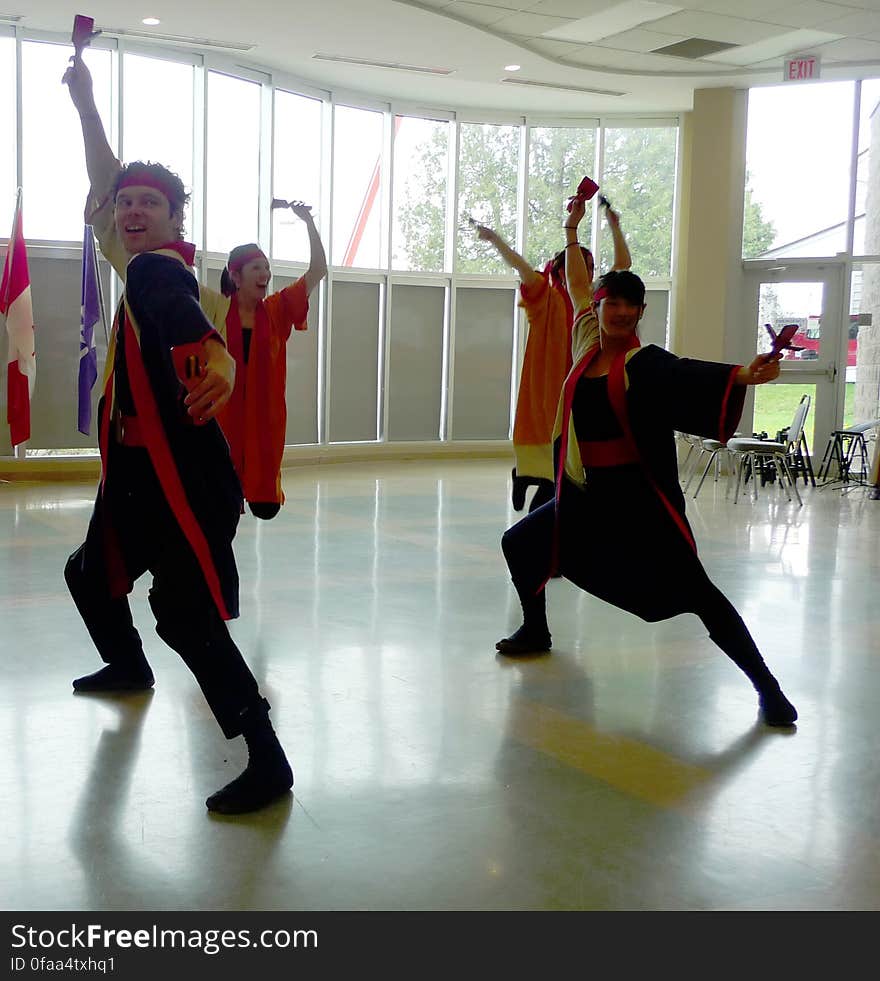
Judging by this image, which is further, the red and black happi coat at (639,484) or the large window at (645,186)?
the large window at (645,186)

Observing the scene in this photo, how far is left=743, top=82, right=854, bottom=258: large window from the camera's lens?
1061 centimetres

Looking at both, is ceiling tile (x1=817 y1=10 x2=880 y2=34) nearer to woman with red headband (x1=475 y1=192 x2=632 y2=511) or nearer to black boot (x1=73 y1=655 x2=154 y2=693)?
woman with red headband (x1=475 y1=192 x2=632 y2=511)

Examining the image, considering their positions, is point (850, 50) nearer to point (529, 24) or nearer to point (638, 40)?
point (638, 40)

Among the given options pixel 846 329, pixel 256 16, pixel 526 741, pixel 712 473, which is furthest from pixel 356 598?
pixel 846 329

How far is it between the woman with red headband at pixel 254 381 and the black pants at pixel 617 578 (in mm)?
1216

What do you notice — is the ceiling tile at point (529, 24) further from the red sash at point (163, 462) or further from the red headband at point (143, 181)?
the red sash at point (163, 462)

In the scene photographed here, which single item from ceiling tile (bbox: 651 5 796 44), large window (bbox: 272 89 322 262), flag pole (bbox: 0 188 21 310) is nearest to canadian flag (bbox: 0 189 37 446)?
flag pole (bbox: 0 188 21 310)

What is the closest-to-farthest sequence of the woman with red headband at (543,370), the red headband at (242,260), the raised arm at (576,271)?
the raised arm at (576,271) → the red headband at (242,260) → the woman with red headband at (543,370)

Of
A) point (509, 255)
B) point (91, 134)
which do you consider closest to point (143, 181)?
point (91, 134)

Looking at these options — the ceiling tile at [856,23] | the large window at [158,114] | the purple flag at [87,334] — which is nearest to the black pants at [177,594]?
the purple flag at [87,334]

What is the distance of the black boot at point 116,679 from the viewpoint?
10.3 ft

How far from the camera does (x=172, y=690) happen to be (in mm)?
3201

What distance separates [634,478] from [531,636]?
867mm

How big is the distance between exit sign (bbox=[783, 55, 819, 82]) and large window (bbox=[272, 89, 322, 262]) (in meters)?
4.59
